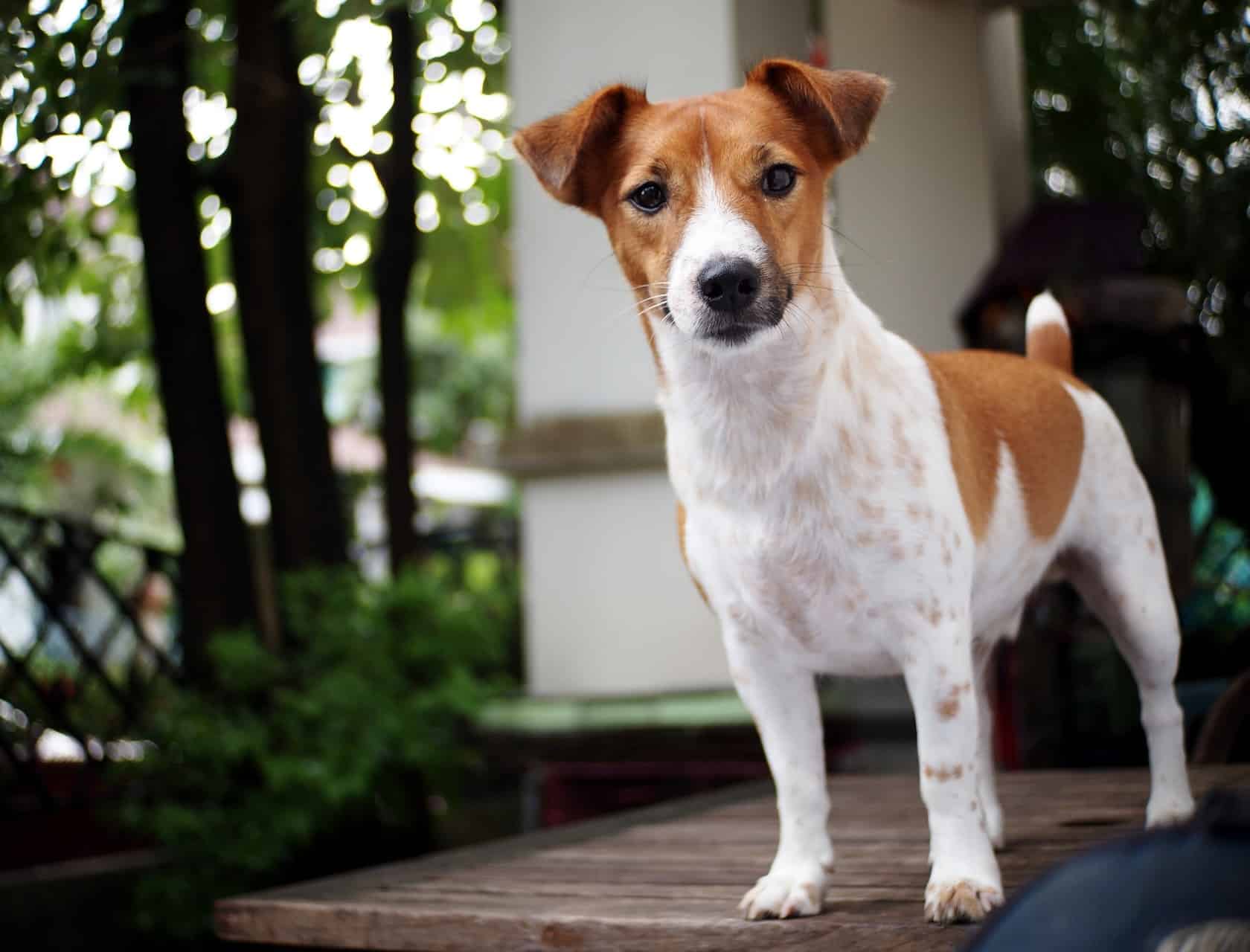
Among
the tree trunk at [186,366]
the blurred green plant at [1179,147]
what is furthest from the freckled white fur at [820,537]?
the tree trunk at [186,366]

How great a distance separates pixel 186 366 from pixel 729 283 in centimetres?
351

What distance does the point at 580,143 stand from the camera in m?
2.30

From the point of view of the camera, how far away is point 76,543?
5.54 meters

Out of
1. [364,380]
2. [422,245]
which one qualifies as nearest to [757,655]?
[422,245]

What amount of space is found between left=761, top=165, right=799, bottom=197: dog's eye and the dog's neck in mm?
143

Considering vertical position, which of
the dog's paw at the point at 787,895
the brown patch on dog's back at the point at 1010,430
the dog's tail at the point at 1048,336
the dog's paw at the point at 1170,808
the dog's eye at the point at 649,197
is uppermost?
the dog's eye at the point at 649,197

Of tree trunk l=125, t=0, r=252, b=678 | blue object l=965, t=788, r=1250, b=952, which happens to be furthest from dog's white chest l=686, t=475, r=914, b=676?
tree trunk l=125, t=0, r=252, b=678

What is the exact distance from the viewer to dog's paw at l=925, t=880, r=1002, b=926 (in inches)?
79.6

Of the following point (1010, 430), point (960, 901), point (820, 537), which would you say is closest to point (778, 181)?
point (820, 537)

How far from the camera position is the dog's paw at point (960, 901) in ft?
6.63

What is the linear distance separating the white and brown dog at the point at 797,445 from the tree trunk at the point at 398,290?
3.52 metres

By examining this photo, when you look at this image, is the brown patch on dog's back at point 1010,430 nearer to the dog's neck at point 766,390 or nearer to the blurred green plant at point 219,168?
the dog's neck at point 766,390

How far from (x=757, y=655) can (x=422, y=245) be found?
5844mm

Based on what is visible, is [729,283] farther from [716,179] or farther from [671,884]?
[671,884]
